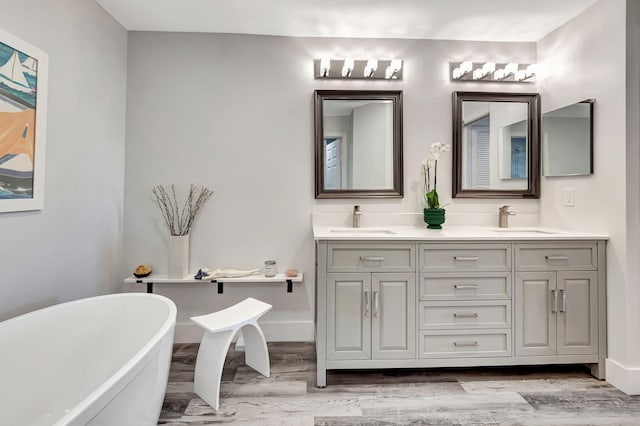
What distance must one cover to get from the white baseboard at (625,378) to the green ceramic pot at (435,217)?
4.36 ft

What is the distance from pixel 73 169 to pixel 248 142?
1165mm

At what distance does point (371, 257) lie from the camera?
203 centimetres

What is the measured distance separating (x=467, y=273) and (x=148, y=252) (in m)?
2.36

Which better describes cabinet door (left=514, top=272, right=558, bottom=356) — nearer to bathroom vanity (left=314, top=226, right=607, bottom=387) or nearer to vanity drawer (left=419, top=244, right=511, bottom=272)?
bathroom vanity (left=314, top=226, right=607, bottom=387)

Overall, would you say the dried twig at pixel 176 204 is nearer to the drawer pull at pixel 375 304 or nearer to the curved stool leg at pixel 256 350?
the curved stool leg at pixel 256 350

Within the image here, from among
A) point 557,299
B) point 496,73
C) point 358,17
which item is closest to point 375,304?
point 557,299

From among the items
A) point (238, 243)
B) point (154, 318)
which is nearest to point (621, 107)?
point (238, 243)

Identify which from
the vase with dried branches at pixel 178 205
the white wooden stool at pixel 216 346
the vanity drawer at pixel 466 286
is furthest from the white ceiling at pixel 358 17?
the white wooden stool at pixel 216 346

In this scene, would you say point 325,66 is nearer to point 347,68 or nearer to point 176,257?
point 347,68

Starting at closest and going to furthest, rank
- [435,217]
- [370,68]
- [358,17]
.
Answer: [358,17] < [435,217] < [370,68]

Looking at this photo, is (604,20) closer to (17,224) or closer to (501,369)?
(501,369)

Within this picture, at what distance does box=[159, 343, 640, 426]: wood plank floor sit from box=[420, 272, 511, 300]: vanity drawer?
55 cm

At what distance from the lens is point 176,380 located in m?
2.07

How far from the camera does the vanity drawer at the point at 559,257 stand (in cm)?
208
